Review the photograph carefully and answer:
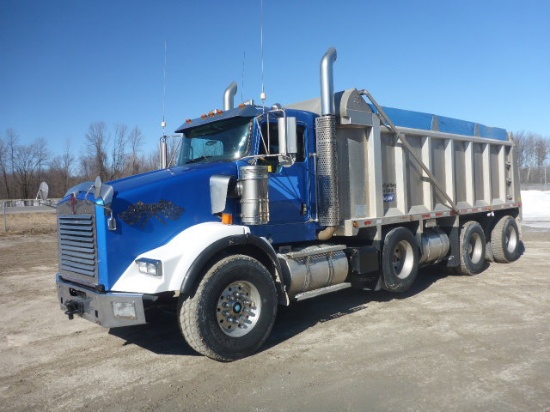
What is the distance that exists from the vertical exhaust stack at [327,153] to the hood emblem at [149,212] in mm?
2282

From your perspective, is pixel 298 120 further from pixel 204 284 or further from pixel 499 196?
pixel 499 196

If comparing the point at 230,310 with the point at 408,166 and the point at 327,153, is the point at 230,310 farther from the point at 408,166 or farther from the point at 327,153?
the point at 408,166

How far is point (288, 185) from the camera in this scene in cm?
625

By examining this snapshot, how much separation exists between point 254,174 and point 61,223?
8.18 feet

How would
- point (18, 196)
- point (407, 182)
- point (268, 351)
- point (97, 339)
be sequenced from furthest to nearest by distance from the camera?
1. point (18, 196)
2. point (407, 182)
3. point (97, 339)
4. point (268, 351)

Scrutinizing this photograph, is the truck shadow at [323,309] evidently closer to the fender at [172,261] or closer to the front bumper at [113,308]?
the fender at [172,261]

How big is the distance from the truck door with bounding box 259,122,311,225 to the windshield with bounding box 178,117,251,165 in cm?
26

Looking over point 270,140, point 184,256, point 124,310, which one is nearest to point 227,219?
point 184,256

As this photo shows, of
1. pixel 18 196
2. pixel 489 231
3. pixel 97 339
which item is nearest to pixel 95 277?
pixel 97 339

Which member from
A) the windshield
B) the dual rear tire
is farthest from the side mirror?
the dual rear tire

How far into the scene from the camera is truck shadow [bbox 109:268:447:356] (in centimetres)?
569

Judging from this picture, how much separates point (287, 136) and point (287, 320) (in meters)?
2.77

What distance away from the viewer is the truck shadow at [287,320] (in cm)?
569

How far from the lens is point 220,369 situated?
15.7ft
